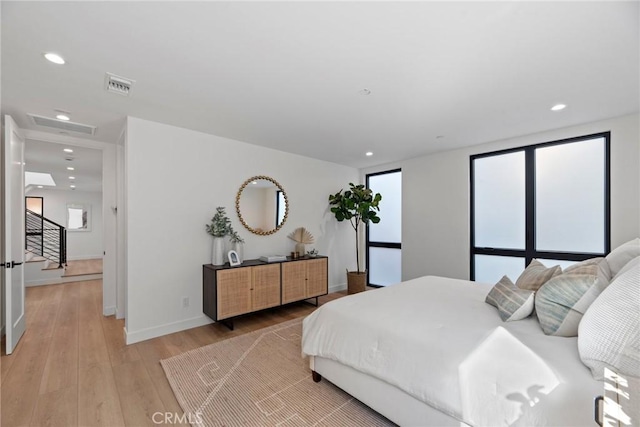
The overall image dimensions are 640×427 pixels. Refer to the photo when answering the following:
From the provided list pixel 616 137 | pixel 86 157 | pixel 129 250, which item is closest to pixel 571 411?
pixel 616 137

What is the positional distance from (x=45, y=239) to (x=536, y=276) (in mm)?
10525

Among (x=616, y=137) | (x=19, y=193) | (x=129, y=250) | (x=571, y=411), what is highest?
(x=616, y=137)

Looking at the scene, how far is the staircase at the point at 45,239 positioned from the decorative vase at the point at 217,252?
532 centimetres

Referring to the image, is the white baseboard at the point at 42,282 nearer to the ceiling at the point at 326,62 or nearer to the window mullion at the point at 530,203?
the ceiling at the point at 326,62

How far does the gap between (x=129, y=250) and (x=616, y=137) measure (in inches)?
214

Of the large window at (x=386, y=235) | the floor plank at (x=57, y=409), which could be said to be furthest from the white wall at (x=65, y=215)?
the large window at (x=386, y=235)

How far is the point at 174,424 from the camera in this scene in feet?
5.72

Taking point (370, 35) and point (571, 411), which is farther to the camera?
point (370, 35)

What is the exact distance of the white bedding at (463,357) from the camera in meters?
1.13

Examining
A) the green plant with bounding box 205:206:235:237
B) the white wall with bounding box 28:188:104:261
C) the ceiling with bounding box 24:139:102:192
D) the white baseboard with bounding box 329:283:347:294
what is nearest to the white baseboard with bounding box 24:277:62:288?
the ceiling with bounding box 24:139:102:192

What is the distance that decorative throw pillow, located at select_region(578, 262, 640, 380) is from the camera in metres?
1.09

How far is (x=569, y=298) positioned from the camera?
148 cm

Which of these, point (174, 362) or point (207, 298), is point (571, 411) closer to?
point (174, 362)

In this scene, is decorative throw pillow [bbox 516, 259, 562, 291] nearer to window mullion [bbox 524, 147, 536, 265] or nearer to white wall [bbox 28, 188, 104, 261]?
window mullion [bbox 524, 147, 536, 265]
